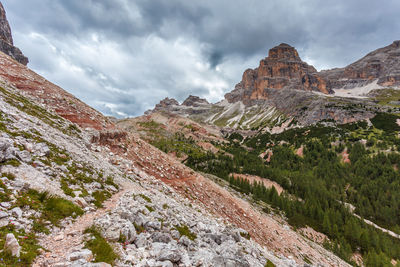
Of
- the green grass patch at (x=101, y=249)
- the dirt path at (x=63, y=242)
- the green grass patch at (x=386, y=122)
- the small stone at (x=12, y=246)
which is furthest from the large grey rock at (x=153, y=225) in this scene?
the green grass patch at (x=386, y=122)

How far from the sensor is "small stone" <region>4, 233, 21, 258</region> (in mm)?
4918

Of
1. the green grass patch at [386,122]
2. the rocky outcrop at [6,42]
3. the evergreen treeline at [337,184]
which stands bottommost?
the evergreen treeline at [337,184]

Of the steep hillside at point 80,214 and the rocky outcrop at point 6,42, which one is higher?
the rocky outcrop at point 6,42

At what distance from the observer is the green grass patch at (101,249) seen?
6.30m

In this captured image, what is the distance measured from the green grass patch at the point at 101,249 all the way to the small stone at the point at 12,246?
81.6 inches

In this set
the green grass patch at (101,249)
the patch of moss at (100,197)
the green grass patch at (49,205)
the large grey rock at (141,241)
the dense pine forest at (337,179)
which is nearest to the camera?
the green grass patch at (101,249)

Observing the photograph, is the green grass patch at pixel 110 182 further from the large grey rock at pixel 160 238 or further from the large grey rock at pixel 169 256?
the large grey rock at pixel 169 256

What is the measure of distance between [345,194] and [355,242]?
49.3m

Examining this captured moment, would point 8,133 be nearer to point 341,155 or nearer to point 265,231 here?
point 265,231

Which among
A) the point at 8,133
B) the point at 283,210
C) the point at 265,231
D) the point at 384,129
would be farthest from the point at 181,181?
the point at 384,129

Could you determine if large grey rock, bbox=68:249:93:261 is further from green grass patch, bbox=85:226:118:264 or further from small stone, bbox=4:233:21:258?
small stone, bbox=4:233:21:258

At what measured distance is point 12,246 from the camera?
5012 millimetres

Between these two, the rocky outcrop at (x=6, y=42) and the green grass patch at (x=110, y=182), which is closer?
the green grass patch at (x=110, y=182)

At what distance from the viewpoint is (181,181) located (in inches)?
986
